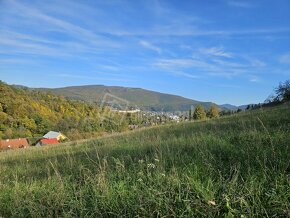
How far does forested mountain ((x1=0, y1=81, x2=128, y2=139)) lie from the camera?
87.2 metres

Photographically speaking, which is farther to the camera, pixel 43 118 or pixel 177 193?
pixel 43 118

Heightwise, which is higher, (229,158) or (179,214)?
(229,158)

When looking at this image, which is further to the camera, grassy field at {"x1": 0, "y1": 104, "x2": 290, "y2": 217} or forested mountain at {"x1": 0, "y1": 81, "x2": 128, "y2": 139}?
forested mountain at {"x1": 0, "y1": 81, "x2": 128, "y2": 139}

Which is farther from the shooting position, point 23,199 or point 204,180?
point 23,199

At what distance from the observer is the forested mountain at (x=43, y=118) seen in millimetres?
87250

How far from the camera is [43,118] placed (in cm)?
10250

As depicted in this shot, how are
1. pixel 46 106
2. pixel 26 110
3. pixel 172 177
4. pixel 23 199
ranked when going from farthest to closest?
pixel 46 106 < pixel 26 110 < pixel 23 199 < pixel 172 177

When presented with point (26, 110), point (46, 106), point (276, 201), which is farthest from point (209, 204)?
point (46, 106)

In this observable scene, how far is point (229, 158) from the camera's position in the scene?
525 centimetres

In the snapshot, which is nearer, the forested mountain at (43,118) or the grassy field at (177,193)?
the grassy field at (177,193)

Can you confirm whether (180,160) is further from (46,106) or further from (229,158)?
(46,106)

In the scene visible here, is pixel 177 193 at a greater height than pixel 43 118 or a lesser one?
greater

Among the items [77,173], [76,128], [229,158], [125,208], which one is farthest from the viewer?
[76,128]

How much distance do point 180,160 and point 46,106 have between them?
111m
